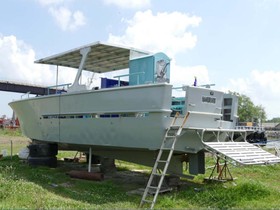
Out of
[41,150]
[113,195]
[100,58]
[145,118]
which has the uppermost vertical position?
[100,58]

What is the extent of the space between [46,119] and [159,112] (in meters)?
5.15

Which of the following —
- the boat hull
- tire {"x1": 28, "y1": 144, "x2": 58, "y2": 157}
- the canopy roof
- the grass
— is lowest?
the grass

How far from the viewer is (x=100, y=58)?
1180 cm

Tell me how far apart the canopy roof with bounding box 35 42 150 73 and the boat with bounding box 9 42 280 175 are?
1.2 inches

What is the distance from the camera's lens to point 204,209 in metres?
6.59

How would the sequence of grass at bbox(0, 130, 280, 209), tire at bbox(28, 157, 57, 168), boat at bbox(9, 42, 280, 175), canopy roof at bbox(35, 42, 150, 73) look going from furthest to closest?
tire at bbox(28, 157, 57, 168) → canopy roof at bbox(35, 42, 150, 73) → boat at bbox(9, 42, 280, 175) → grass at bbox(0, 130, 280, 209)

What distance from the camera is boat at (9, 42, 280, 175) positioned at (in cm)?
838

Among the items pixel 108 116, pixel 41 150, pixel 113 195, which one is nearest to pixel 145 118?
pixel 108 116

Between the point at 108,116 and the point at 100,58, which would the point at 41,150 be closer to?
the point at 100,58

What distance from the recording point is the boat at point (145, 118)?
330 inches

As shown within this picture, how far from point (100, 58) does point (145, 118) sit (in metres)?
3.97

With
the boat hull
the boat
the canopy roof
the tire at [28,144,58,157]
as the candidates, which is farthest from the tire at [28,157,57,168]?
the canopy roof

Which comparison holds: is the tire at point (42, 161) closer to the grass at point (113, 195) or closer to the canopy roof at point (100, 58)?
the grass at point (113, 195)

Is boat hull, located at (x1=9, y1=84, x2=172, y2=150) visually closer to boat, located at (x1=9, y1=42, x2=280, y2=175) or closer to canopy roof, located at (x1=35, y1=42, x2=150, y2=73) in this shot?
boat, located at (x1=9, y1=42, x2=280, y2=175)
